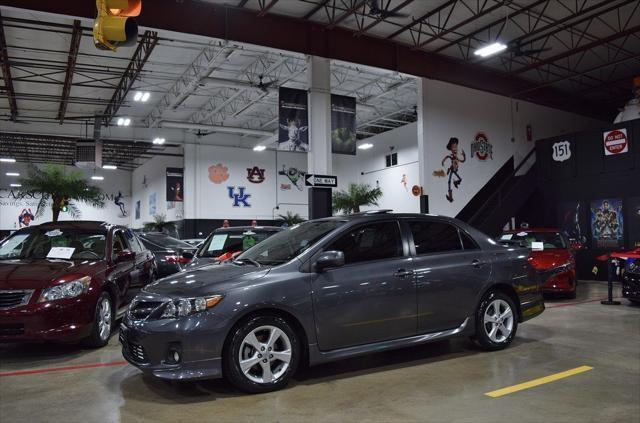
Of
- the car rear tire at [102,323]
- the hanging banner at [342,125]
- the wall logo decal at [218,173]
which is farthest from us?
the wall logo decal at [218,173]

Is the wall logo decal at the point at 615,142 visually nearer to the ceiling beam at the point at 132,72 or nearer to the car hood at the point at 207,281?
the ceiling beam at the point at 132,72

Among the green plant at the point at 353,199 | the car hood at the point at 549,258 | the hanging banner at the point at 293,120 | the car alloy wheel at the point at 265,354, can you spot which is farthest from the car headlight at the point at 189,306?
the green plant at the point at 353,199

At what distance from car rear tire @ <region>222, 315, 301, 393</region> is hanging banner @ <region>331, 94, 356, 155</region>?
1004 cm

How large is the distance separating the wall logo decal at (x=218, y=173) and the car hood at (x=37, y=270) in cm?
2076

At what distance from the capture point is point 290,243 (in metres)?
4.87

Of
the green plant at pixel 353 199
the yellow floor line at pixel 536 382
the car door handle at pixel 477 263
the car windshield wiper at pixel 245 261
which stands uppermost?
the green plant at pixel 353 199

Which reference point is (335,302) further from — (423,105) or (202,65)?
(202,65)

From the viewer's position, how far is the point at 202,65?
55.0 ft

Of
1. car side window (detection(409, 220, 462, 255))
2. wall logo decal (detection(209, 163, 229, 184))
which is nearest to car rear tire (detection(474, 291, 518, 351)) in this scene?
car side window (detection(409, 220, 462, 255))

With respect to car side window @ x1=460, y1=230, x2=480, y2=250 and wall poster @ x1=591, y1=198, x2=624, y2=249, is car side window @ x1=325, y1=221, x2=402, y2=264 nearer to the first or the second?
car side window @ x1=460, y1=230, x2=480, y2=250

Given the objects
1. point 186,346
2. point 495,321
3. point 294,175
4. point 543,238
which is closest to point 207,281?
point 186,346

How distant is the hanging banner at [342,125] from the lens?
13992mm

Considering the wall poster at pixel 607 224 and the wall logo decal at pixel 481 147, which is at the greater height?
the wall logo decal at pixel 481 147

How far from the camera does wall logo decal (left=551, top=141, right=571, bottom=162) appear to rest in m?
16.1
